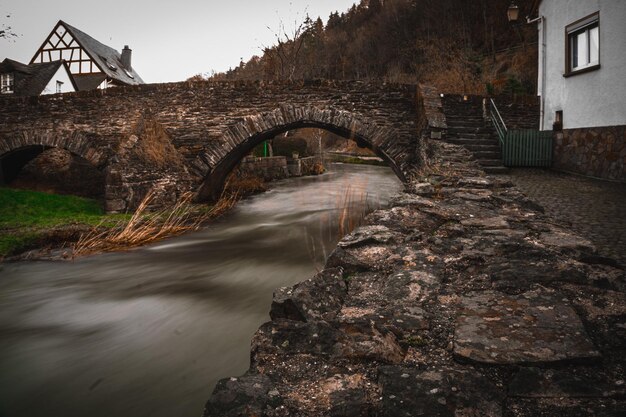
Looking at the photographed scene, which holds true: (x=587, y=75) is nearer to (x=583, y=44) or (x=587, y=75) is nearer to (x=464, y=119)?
(x=583, y=44)

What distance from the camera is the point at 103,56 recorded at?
3080 centimetres

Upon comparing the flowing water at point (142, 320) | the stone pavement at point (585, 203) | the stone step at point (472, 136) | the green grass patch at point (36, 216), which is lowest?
the flowing water at point (142, 320)

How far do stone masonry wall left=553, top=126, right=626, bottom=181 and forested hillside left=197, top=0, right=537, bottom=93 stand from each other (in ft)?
21.7

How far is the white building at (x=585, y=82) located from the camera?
8.13 m

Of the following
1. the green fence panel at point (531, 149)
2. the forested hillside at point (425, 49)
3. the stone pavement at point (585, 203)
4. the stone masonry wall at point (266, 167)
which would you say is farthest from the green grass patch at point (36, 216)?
the forested hillside at point (425, 49)

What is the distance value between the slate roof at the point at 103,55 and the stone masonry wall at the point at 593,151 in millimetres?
29396

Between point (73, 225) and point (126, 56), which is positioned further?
point (126, 56)

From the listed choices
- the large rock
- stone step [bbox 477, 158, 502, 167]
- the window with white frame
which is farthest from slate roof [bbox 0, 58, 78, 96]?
the large rock

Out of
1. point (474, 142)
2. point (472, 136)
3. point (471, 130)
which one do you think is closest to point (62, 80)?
point (471, 130)

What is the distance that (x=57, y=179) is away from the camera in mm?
14594

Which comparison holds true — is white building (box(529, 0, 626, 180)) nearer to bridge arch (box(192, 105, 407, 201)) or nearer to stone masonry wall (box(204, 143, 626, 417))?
bridge arch (box(192, 105, 407, 201))

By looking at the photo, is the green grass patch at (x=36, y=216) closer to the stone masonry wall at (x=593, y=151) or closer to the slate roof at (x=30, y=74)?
the stone masonry wall at (x=593, y=151)

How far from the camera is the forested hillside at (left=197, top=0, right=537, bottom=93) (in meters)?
21.7

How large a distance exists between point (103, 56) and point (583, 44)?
32085mm
